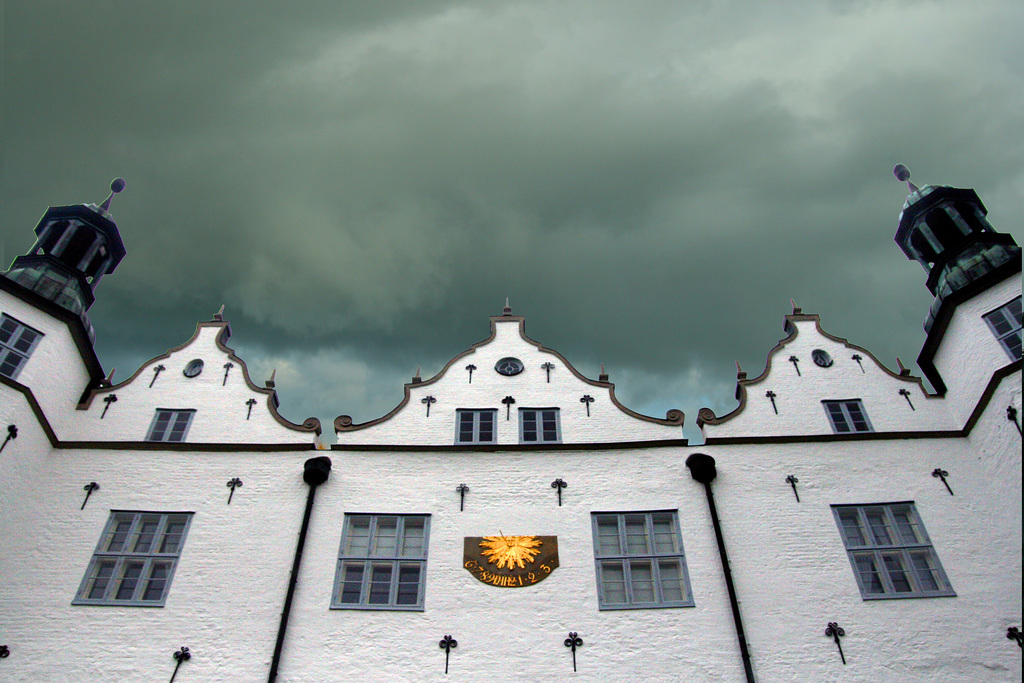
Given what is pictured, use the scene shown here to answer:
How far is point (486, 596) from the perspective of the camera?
13062 mm

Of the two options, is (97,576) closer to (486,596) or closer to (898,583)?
(486,596)

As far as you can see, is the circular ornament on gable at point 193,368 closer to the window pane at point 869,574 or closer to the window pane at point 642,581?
the window pane at point 642,581

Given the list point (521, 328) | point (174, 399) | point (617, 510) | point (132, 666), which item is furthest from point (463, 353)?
point (132, 666)

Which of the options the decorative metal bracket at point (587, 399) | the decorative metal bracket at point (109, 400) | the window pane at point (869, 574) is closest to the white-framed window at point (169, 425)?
the decorative metal bracket at point (109, 400)

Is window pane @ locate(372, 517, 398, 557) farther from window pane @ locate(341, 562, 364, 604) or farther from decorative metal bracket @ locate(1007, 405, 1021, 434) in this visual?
decorative metal bracket @ locate(1007, 405, 1021, 434)

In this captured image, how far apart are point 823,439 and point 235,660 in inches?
491

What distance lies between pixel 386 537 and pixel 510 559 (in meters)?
2.55

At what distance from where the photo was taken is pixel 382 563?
44.9 feet

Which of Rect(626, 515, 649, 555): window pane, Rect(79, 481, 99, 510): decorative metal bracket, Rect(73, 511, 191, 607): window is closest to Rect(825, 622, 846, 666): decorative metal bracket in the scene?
Rect(626, 515, 649, 555): window pane

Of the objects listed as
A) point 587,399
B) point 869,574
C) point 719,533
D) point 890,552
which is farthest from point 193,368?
point 890,552

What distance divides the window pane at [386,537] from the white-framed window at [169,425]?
5.22 metres

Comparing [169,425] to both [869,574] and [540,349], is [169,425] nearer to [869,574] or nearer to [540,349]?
[540,349]

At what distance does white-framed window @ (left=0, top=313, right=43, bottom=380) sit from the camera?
15.1 meters

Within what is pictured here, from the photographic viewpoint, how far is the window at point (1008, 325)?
1480 centimetres
